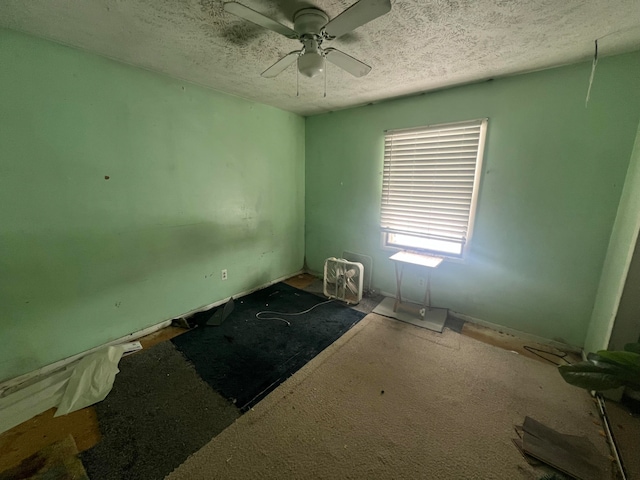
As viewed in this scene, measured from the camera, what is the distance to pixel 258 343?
88.0 inches

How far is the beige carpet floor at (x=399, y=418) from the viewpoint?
1.25 metres

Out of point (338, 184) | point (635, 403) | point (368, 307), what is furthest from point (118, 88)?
point (635, 403)

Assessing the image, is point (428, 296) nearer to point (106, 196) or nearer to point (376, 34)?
point (376, 34)

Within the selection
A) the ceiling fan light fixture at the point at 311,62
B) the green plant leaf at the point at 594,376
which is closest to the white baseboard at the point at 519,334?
the green plant leaf at the point at 594,376

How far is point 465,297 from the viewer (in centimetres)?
260

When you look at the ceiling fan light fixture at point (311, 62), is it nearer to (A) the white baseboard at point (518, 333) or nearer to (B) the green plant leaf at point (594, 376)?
(B) the green plant leaf at point (594, 376)

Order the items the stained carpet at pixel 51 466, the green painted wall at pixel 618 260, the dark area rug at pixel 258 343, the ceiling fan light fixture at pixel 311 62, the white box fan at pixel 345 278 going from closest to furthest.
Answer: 1. the stained carpet at pixel 51 466
2. the ceiling fan light fixture at pixel 311 62
3. the green painted wall at pixel 618 260
4. the dark area rug at pixel 258 343
5. the white box fan at pixel 345 278

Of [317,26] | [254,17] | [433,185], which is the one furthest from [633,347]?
[254,17]

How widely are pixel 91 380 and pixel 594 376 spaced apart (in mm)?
3039

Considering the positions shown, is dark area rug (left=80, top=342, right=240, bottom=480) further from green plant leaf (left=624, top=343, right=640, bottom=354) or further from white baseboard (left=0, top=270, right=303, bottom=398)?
green plant leaf (left=624, top=343, right=640, bottom=354)

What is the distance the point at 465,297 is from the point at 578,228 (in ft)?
3.55

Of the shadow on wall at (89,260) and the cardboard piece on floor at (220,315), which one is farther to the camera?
the cardboard piece on floor at (220,315)

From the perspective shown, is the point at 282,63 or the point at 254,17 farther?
the point at 282,63

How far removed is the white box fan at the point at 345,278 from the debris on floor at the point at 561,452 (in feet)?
5.66
